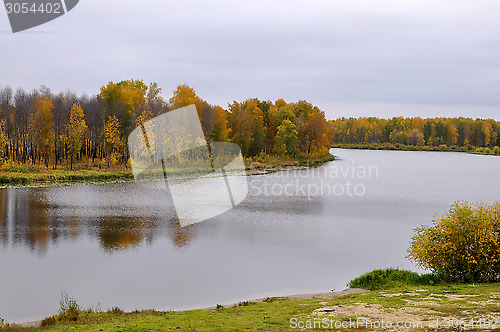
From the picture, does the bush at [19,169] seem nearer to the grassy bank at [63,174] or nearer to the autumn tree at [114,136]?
the grassy bank at [63,174]

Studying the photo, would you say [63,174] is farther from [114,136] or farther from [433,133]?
[433,133]

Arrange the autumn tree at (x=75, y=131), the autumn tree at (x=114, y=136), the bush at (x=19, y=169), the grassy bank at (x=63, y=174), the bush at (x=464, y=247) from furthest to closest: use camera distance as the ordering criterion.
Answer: the autumn tree at (x=114, y=136) → the autumn tree at (x=75, y=131) → the bush at (x=19, y=169) → the grassy bank at (x=63, y=174) → the bush at (x=464, y=247)

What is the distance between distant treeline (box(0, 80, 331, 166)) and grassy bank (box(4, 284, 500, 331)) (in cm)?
4307

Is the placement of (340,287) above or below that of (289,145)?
below

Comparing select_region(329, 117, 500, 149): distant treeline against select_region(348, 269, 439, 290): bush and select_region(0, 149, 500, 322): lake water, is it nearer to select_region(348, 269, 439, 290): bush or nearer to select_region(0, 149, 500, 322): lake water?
select_region(0, 149, 500, 322): lake water

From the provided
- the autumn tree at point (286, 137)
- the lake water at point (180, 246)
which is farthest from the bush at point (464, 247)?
the autumn tree at point (286, 137)

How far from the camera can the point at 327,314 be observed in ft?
33.9

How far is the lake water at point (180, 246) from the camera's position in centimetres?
1478

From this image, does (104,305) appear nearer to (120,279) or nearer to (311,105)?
(120,279)

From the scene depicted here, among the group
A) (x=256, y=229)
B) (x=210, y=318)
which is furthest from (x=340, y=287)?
(x=256, y=229)

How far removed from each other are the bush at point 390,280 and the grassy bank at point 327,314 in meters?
1.73

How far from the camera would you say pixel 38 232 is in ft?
75.3

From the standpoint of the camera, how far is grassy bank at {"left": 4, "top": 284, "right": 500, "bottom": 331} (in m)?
9.40

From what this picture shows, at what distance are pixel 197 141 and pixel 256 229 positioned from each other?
1335 inches
